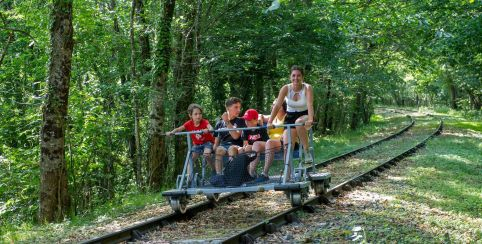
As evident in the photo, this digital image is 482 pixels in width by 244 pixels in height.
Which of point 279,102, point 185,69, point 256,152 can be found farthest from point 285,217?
point 185,69

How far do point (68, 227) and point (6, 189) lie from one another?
6151mm

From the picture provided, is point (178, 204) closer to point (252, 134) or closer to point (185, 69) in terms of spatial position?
point (252, 134)

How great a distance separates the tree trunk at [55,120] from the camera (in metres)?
10.9

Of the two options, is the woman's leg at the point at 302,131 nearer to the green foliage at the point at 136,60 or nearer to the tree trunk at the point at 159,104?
the tree trunk at the point at 159,104

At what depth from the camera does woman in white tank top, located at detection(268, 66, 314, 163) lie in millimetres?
8711

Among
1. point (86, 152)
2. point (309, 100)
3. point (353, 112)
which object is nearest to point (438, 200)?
point (309, 100)

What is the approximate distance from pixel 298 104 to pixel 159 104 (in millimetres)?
5553

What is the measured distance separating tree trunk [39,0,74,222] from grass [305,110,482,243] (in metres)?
5.59

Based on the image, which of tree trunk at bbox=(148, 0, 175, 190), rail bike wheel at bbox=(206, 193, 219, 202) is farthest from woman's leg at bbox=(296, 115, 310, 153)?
tree trunk at bbox=(148, 0, 175, 190)

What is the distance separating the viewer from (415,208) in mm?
8797

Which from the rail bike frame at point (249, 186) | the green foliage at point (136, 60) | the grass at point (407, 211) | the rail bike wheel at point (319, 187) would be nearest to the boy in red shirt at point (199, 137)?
the rail bike frame at point (249, 186)

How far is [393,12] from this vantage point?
48.6ft

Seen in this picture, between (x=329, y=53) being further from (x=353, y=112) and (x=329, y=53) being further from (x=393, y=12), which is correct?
(x=353, y=112)

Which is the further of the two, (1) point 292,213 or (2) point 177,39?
(2) point 177,39
